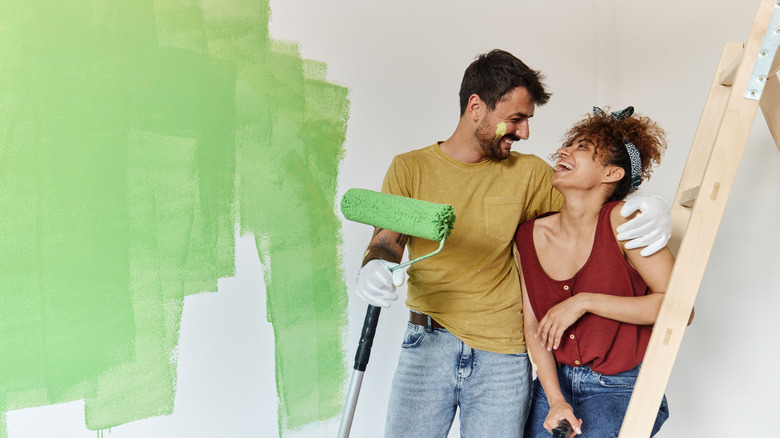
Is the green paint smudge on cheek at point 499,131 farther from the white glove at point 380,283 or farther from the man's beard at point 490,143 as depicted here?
the white glove at point 380,283

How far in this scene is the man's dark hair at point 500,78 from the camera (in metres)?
1.55

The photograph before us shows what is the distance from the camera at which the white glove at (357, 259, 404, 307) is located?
4.07ft

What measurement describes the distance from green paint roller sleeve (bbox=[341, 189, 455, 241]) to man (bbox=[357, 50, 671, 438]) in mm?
118

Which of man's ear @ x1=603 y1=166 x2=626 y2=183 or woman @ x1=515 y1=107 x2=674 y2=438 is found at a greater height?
man's ear @ x1=603 y1=166 x2=626 y2=183

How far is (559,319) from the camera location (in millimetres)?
1298

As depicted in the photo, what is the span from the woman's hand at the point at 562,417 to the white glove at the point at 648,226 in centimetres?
35

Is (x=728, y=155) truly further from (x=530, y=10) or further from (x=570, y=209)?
(x=530, y=10)

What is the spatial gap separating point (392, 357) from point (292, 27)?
1.07m

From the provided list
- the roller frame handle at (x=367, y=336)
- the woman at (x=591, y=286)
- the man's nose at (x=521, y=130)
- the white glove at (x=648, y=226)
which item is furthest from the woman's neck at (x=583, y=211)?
the roller frame handle at (x=367, y=336)

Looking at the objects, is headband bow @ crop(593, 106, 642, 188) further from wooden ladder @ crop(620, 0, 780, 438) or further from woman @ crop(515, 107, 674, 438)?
wooden ladder @ crop(620, 0, 780, 438)

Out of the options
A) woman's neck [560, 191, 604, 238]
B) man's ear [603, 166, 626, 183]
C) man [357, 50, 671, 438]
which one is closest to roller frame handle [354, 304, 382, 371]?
man [357, 50, 671, 438]

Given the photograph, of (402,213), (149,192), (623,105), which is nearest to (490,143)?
(402,213)

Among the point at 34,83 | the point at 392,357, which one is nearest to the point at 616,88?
the point at 392,357

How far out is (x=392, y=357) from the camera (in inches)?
79.0
